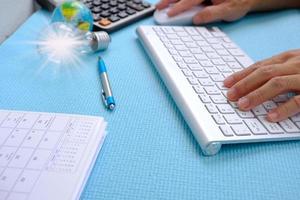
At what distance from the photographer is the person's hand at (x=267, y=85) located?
0.47 m

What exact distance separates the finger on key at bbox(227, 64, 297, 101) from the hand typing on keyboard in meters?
0.26

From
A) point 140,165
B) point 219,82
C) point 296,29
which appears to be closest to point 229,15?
point 296,29

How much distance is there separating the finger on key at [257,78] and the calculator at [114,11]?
33cm

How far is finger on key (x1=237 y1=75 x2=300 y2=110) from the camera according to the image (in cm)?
48

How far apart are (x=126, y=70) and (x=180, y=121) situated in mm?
170

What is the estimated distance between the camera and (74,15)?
659 millimetres

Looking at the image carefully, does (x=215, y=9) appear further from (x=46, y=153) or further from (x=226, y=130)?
(x=46, y=153)

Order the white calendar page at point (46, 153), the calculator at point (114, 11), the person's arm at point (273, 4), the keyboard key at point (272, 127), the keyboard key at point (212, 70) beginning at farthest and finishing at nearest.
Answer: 1. the person's arm at point (273, 4)
2. the calculator at point (114, 11)
3. the keyboard key at point (212, 70)
4. the keyboard key at point (272, 127)
5. the white calendar page at point (46, 153)

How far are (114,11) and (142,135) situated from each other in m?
0.39

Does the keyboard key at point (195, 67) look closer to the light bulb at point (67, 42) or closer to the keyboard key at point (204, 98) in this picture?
the keyboard key at point (204, 98)

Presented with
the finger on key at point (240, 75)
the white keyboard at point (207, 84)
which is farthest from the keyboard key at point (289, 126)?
the finger on key at point (240, 75)

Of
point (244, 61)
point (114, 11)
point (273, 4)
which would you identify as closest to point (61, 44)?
point (114, 11)

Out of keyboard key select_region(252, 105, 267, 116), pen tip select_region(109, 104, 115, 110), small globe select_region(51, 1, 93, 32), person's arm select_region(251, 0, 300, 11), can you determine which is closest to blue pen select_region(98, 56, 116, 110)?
pen tip select_region(109, 104, 115, 110)

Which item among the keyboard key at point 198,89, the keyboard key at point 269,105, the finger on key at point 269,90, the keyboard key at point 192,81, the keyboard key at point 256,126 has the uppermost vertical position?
the keyboard key at point 192,81
